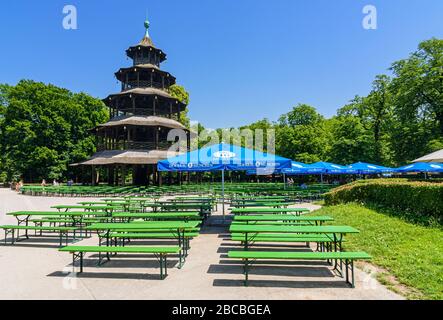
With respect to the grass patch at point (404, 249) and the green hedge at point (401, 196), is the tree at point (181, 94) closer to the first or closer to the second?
the green hedge at point (401, 196)

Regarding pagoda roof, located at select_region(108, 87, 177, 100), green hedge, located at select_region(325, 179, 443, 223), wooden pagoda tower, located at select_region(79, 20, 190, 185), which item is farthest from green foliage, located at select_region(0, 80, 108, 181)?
green hedge, located at select_region(325, 179, 443, 223)

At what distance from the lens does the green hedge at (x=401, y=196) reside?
1041 centimetres

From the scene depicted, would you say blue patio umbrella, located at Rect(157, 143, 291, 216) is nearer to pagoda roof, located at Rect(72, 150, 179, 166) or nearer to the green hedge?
the green hedge

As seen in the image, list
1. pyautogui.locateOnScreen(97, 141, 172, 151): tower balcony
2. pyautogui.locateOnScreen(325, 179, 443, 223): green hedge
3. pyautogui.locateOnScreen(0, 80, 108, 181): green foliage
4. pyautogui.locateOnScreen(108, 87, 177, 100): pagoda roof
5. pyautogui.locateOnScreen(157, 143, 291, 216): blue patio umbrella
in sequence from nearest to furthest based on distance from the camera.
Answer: pyautogui.locateOnScreen(325, 179, 443, 223): green hedge
pyautogui.locateOnScreen(157, 143, 291, 216): blue patio umbrella
pyautogui.locateOnScreen(97, 141, 172, 151): tower balcony
pyautogui.locateOnScreen(108, 87, 177, 100): pagoda roof
pyautogui.locateOnScreen(0, 80, 108, 181): green foliage

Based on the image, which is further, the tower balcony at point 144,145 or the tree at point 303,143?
the tree at point 303,143

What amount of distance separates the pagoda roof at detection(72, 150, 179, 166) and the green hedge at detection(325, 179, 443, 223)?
2193cm

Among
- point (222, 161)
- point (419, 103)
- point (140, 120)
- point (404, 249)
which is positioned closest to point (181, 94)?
point (140, 120)

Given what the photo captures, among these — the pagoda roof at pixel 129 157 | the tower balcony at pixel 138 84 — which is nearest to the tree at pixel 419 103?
the pagoda roof at pixel 129 157

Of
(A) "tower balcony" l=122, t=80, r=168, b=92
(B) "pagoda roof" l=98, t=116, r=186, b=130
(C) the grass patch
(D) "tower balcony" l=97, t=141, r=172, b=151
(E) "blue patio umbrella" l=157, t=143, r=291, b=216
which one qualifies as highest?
(A) "tower balcony" l=122, t=80, r=168, b=92

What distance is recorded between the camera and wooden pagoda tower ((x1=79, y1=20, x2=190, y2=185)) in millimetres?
35406

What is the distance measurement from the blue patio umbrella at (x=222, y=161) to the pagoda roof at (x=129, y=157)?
918 inches

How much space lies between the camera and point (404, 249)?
782 centimetres

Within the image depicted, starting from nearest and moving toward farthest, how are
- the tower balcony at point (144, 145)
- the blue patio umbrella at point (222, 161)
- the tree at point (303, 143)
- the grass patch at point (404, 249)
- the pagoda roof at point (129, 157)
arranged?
the grass patch at point (404, 249), the blue patio umbrella at point (222, 161), the pagoda roof at point (129, 157), the tower balcony at point (144, 145), the tree at point (303, 143)
